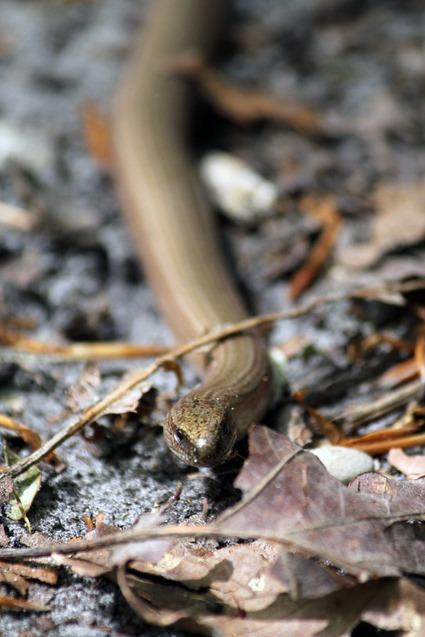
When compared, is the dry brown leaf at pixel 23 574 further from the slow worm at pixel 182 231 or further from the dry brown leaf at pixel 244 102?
the dry brown leaf at pixel 244 102

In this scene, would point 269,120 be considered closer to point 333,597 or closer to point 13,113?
point 13,113

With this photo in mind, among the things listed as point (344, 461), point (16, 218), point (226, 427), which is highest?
point (16, 218)

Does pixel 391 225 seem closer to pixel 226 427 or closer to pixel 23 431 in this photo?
pixel 226 427

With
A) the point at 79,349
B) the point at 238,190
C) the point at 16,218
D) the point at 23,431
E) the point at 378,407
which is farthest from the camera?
the point at 238,190

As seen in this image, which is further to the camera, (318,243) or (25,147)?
(25,147)

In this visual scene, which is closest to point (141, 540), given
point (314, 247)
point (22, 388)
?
point (22, 388)

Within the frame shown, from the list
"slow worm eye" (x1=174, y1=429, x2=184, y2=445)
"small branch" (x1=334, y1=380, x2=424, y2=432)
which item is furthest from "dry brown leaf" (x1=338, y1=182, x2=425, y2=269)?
"slow worm eye" (x1=174, y1=429, x2=184, y2=445)

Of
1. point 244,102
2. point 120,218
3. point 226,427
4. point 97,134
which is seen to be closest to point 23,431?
point 226,427
